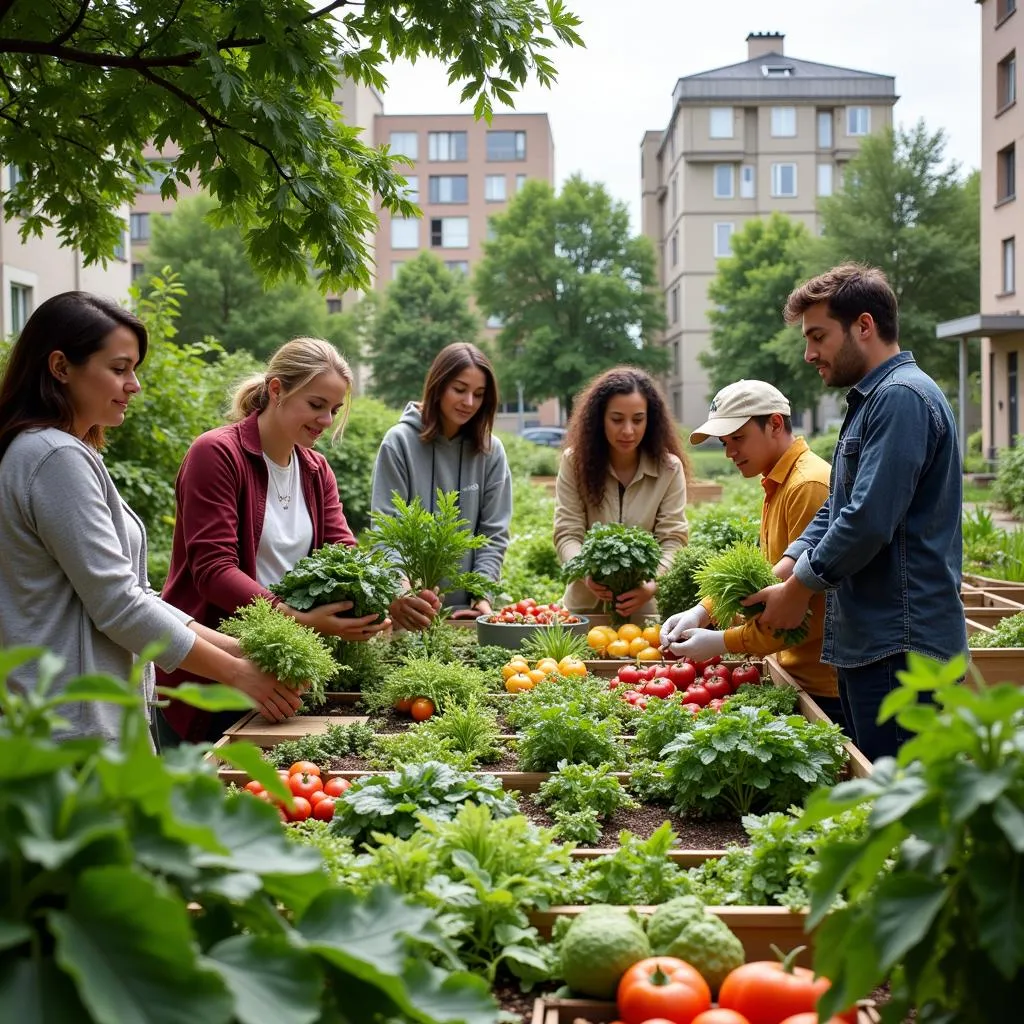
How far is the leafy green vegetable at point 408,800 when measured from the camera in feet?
8.48

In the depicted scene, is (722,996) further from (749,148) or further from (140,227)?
(140,227)

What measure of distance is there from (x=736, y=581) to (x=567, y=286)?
146 feet

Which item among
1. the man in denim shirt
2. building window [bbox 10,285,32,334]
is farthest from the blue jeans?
building window [bbox 10,285,32,334]

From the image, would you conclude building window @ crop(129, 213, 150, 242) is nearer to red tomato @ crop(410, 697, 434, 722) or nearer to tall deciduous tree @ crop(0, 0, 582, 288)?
tall deciduous tree @ crop(0, 0, 582, 288)

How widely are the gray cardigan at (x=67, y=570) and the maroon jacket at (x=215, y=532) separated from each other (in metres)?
0.97

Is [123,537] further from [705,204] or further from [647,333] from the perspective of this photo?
[705,204]

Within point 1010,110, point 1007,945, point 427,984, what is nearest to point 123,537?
point 427,984

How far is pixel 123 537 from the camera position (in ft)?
10.3

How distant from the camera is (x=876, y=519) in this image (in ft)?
12.0

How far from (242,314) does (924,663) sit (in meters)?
38.1

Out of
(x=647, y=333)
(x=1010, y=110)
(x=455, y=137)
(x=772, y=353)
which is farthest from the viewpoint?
(x=455, y=137)

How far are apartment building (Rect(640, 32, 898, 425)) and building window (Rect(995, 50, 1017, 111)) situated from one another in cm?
2743

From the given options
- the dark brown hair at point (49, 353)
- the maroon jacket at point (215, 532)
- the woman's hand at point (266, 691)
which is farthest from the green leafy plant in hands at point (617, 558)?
the dark brown hair at point (49, 353)

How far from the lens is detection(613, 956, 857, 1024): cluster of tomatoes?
6.15ft
